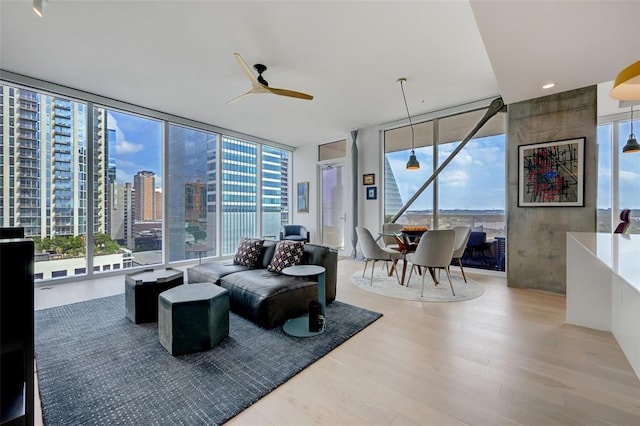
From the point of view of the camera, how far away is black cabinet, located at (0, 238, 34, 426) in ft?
2.68

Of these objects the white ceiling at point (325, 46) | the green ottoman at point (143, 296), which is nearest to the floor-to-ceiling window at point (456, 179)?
the white ceiling at point (325, 46)

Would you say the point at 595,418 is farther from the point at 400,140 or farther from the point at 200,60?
the point at 400,140

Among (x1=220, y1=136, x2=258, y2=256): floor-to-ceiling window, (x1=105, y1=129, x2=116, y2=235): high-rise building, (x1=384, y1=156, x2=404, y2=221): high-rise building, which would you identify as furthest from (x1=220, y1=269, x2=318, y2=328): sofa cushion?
(x1=220, y1=136, x2=258, y2=256): floor-to-ceiling window

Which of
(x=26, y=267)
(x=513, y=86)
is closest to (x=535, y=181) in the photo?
(x=513, y=86)

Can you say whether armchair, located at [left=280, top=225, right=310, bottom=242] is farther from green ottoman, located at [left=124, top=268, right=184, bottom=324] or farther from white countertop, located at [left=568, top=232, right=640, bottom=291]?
white countertop, located at [left=568, top=232, right=640, bottom=291]

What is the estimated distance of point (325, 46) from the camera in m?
2.96

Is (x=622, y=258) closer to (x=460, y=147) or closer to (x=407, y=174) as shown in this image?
(x=460, y=147)

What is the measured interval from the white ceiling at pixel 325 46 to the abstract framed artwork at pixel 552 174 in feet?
2.45

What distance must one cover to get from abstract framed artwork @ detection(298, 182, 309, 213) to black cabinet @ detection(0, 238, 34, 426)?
6.51 meters

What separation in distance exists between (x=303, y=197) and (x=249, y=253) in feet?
13.3

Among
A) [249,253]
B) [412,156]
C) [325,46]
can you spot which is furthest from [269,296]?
[412,156]

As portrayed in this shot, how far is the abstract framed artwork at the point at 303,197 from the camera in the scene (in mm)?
7348

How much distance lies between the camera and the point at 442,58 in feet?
10.5

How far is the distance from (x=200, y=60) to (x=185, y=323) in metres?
3.00
